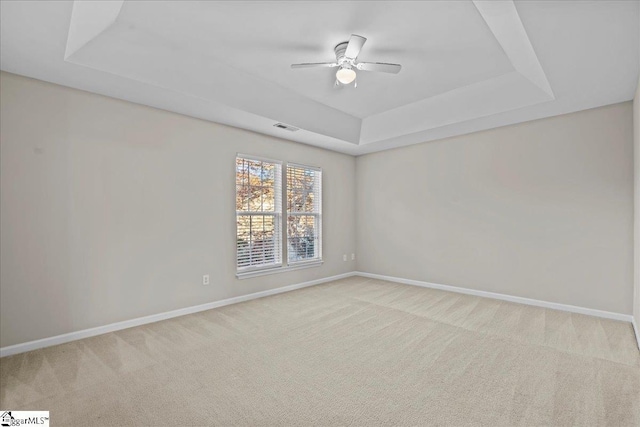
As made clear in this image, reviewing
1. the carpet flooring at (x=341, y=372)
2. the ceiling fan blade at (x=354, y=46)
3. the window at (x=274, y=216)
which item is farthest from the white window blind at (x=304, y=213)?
the ceiling fan blade at (x=354, y=46)

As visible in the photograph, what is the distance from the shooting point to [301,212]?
208 inches

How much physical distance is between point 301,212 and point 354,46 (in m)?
3.09

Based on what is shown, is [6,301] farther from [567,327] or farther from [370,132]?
[567,327]

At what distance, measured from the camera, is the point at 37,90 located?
2.88 m

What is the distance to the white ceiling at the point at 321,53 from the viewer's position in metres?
2.20

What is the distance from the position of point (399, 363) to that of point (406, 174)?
365 centimetres

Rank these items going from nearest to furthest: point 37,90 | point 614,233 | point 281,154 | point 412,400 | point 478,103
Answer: point 412,400 → point 37,90 → point 614,233 → point 478,103 → point 281,154

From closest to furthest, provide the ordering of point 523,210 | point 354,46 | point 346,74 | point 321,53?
point 354,46 → point 346,74 → point 321,53 → point 523,210

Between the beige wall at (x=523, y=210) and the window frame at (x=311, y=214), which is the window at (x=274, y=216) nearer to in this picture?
the window frame at (x=311, y=214)

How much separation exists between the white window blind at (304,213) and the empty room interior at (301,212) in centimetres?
5

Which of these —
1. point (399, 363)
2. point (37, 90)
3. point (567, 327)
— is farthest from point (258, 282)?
point (567, 327)

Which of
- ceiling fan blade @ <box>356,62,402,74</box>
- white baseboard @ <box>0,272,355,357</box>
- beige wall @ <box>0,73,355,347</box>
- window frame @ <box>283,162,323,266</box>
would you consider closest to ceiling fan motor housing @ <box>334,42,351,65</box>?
ceiling fan blade @ <box>356,62,402,74</box>

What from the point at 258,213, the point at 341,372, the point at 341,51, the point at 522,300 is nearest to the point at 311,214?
the point at 258,213
